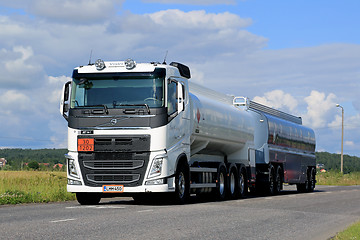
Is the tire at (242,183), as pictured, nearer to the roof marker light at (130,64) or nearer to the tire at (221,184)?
the tire at (221,184)

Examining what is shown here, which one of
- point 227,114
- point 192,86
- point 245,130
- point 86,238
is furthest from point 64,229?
point 245,130

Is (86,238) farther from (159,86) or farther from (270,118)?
(270,118)

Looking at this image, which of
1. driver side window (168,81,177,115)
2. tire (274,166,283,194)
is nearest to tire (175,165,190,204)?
driver side window (168,81,177,115)

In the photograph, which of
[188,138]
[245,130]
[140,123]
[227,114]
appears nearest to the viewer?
[140,123]

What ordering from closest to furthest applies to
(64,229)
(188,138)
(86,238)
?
(86,238) → (64,229) → (188,138)

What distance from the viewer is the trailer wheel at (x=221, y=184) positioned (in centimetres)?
2234

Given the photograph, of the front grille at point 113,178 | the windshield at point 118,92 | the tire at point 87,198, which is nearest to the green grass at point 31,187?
the tire at point 87,198

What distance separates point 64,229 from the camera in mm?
10836

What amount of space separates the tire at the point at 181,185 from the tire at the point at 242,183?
554 cm

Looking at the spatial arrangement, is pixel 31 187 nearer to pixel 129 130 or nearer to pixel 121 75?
pixel 129 130

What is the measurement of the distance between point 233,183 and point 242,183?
3.57 ft

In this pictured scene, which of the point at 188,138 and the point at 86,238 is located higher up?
the point at 188,138

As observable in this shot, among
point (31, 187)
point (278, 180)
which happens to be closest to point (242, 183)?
point (278, 180)

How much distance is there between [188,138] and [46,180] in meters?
7.71
